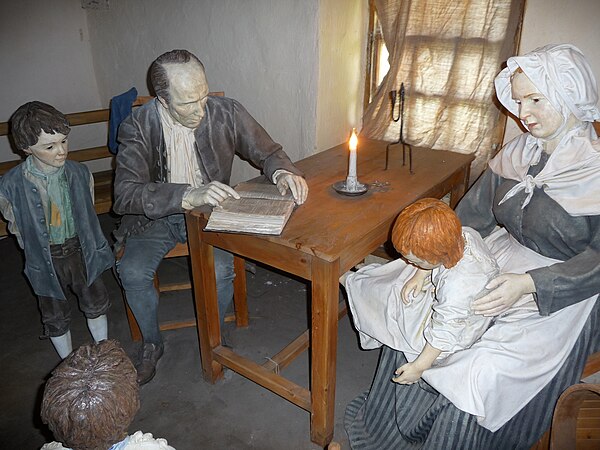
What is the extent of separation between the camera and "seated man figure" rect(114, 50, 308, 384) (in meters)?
1.94

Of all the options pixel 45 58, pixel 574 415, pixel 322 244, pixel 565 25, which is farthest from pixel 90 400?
pixel 45 58

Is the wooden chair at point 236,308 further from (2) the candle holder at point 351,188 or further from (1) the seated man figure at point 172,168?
(2) the candle holder at point 351,188

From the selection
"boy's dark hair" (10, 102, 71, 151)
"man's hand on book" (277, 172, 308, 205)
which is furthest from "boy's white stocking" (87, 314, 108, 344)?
"man's hand on book" (277, 172, 308, 205)

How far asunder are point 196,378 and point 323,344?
94 centimetres

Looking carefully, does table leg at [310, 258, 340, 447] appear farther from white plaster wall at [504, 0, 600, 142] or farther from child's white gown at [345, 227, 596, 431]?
white plaster wall at [504, 0, 600, 142]

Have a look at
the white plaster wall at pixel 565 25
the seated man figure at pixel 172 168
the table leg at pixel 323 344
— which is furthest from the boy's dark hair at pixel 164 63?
the white plaster wall at pixel 565 25

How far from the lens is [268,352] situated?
2.61 m

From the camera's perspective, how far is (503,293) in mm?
1491

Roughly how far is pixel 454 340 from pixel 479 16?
5.90 ft

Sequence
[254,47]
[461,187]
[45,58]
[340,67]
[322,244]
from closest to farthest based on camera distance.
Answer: [322,244] → [461,187] → [340,67] → [254,47] → [45,58]

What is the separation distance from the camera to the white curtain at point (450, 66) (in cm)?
249

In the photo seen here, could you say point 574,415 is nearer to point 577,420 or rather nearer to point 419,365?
point 577,420

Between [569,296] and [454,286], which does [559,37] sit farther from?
[454,286]

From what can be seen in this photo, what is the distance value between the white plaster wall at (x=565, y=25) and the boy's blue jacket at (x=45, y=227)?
2.22 m
